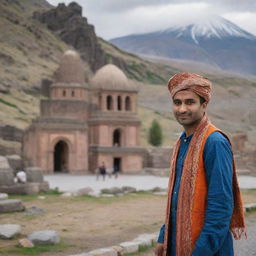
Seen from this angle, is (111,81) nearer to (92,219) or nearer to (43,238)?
(92,219)

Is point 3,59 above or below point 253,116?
above

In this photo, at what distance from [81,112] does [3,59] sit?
129 ft

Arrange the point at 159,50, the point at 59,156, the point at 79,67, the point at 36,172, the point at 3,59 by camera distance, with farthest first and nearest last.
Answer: the point at 159,50, the point at 3,59, the point at 79,67, the point at 59,156, the point at 36,172

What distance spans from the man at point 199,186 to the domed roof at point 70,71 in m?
41.5

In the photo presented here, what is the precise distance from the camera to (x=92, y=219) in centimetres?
1435

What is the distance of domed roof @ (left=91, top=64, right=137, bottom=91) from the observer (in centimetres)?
4134

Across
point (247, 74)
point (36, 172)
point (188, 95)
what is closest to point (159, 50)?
point (247, 74)

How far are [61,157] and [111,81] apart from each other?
747cm

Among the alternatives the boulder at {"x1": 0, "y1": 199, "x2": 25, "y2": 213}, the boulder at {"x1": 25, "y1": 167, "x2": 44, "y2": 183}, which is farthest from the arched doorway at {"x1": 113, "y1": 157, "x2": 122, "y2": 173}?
the boulder at {"x1": 0, "y1": 199, "x2": 25, "y2": 213}

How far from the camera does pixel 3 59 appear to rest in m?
76.1

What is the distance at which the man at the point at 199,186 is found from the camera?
3.76 meters

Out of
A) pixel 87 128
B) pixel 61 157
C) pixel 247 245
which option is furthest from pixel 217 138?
pixel 61 157

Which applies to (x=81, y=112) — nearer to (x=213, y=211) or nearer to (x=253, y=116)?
(x=213, y=211)

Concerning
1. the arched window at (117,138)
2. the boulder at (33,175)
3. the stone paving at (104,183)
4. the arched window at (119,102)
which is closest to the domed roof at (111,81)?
the arched window at (119,102)
